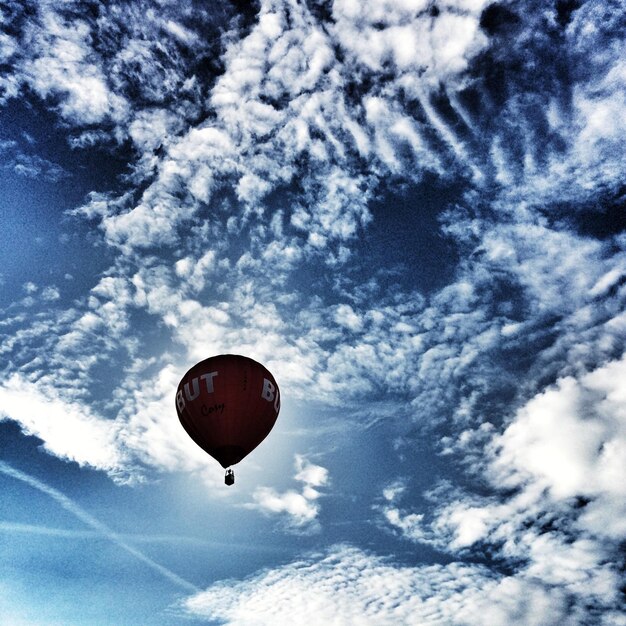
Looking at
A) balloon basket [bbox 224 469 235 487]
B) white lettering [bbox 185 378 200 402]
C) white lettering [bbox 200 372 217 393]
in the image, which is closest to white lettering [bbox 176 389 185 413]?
white lettering [bbox 185 378 200 402]

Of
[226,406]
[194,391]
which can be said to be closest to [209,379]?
[194,391]

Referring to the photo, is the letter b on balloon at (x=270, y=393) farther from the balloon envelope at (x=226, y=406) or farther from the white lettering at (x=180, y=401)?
the white lettering at (x=180, y=401)

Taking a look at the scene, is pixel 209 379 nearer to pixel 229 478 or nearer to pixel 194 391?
pixel 194 391

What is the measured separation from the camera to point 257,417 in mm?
17984

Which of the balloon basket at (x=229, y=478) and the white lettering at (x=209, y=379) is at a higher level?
the white lettering at (x=209, y=379)

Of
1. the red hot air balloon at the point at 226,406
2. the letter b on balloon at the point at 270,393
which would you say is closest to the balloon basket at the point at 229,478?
the red hot air balloon at the point at 226,406

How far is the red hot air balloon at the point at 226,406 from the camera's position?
17.4m

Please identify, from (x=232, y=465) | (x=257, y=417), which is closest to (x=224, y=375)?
(x=257, y=417)

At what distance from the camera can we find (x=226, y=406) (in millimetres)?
17406

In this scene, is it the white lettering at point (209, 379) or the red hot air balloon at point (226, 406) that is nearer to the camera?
the red hot air balloon at point (226, 406)

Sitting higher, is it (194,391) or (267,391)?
(194,391)

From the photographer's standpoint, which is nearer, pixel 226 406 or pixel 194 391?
pixel 226 406

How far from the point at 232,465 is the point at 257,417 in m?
2.14

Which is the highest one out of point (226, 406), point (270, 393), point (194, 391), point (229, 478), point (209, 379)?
point (209, 379)
